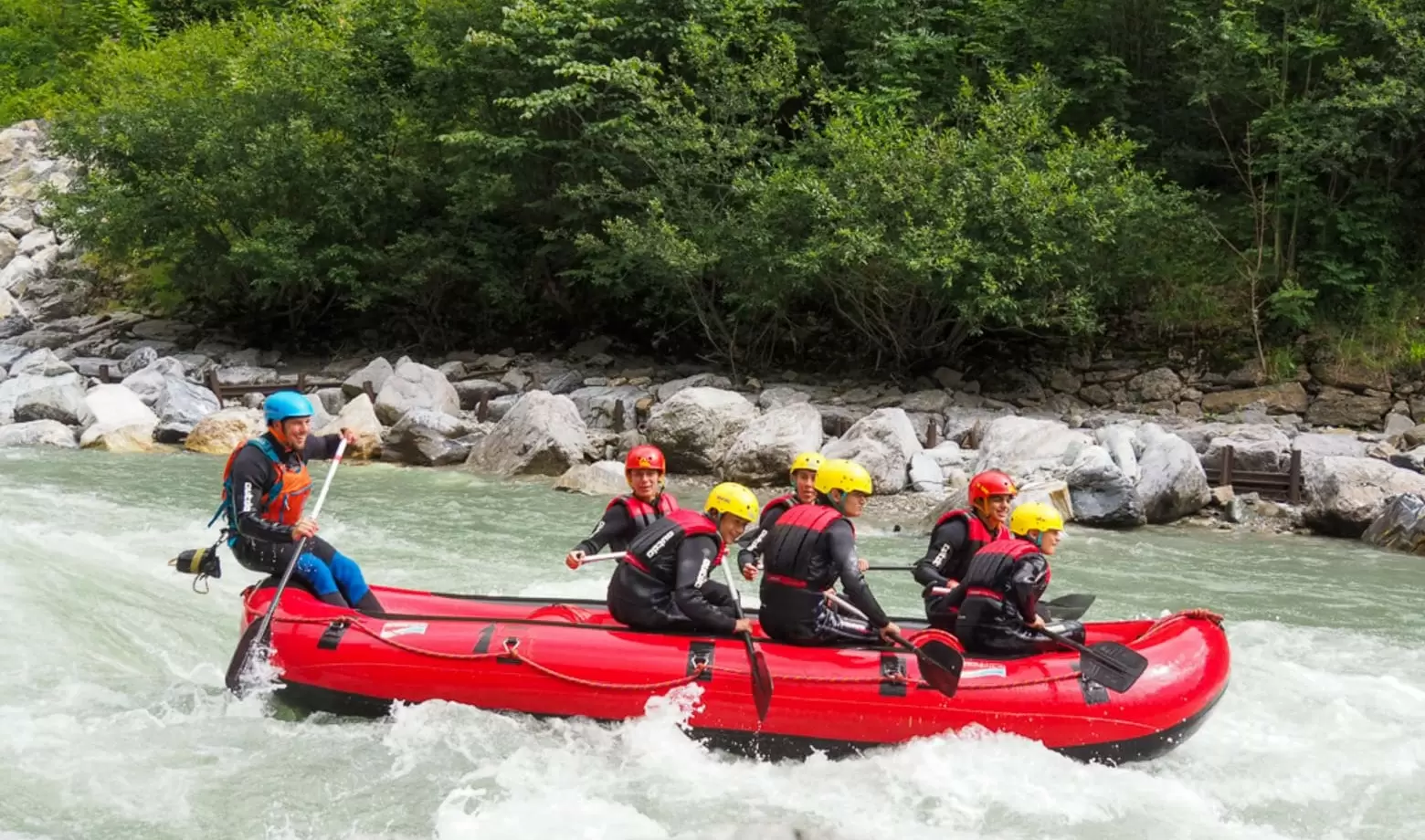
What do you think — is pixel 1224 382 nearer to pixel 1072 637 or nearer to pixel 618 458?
pixel 618 458

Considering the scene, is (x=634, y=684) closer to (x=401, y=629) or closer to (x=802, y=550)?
(x=802, y=550)

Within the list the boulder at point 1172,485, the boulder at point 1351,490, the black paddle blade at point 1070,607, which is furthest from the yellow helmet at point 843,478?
the boulder at point 1351,490

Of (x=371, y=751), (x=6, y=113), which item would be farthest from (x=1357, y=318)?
(x=6, y=113)

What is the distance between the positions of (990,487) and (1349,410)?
11.5 metres

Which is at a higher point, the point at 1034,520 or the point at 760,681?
the point at 1034,520

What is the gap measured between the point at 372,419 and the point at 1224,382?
11.9 m

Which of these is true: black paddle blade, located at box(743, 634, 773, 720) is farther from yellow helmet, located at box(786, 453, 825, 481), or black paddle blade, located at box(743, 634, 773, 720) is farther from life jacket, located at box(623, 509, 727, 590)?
yellow helmet, located at box(786, 453, 825, 481)

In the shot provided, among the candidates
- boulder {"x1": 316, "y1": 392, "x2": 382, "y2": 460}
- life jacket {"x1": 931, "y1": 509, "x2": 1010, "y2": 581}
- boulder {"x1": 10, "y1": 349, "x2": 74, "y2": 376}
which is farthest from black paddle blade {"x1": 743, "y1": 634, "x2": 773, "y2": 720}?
boulder {"x1": 10, "y1": 349, "x2": 74, "y2": 376}

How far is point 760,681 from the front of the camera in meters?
5.85

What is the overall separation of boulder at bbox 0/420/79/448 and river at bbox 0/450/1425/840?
8.00 m

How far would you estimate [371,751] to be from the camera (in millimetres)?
6105

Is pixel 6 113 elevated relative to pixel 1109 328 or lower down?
elevated

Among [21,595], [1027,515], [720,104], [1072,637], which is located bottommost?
[21,595]

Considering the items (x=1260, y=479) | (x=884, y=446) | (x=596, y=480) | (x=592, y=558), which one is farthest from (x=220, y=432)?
(x=1260, y=479)
